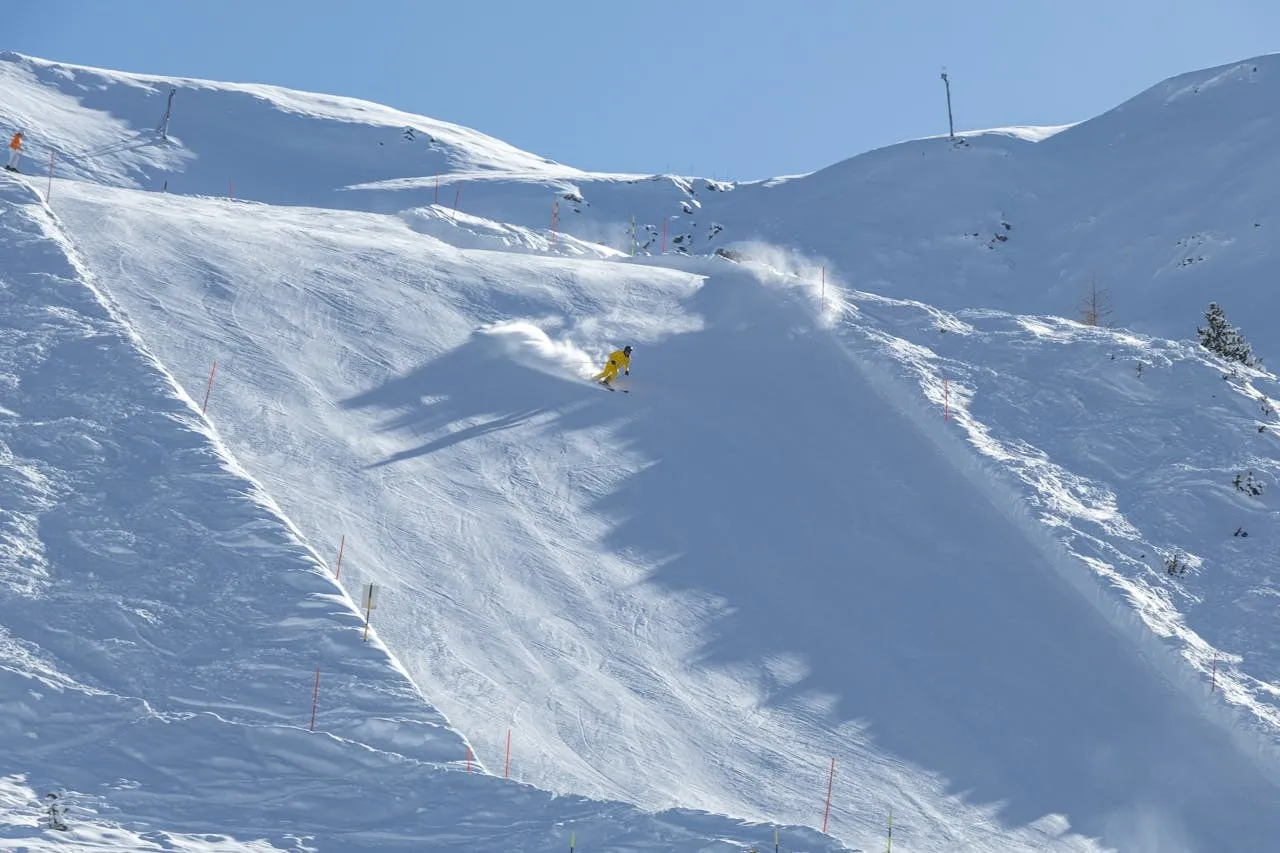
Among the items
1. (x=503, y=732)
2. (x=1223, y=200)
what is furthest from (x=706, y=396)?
(x=1223, y=200)

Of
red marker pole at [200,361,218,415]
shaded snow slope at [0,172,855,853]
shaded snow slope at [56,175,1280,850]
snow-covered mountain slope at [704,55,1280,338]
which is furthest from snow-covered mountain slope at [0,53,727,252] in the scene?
shaded snow slope at [0,172,855,853]

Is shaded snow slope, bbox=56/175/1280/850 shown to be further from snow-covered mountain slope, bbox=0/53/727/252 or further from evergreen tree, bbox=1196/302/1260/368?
snow-covered mountain slope, bbox=0/53/727/252

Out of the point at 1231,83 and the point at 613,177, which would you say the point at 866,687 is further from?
the point at 1231,83

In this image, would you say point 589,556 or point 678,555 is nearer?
point 589,556

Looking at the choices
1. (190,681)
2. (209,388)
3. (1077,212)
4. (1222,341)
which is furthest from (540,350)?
(1077,212)

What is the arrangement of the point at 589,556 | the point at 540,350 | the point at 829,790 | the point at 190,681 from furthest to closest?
the point at 540,350
the point at 589,556
the point at 829,790
the point at 190,681

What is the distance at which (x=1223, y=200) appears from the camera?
39750 mm

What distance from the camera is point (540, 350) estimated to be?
2428cm

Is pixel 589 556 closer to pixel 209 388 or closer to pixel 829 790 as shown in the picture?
pixel 829 790

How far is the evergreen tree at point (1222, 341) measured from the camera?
26.8 m

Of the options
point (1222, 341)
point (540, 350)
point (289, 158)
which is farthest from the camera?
point (289, 158)

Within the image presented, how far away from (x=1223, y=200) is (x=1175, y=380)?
Result: 676 inches

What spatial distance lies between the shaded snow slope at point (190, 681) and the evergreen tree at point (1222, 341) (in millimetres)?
17032

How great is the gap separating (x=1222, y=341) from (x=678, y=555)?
1321 centimetres
